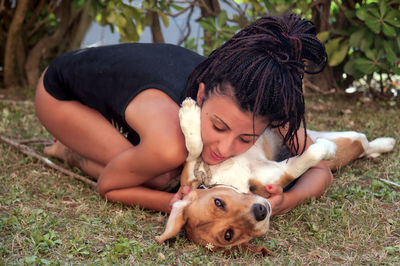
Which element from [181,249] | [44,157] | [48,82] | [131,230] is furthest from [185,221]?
[44,157]

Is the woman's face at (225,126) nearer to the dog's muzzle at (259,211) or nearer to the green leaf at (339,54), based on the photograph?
the dog's muzzle at (259,211)

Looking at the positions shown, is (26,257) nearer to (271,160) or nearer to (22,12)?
(271,160)

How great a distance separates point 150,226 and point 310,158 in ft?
2.74

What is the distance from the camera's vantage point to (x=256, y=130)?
2260mm

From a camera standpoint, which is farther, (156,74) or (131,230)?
(156,74)

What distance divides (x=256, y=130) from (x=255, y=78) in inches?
9.5

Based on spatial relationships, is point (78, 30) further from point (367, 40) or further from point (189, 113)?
point (189, 113)

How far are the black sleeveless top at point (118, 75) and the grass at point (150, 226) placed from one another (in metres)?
0.52

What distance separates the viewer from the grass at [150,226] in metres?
2.14

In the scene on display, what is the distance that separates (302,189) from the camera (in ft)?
8.70

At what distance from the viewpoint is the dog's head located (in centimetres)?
208

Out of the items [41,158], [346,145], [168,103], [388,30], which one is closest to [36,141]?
[41,158]

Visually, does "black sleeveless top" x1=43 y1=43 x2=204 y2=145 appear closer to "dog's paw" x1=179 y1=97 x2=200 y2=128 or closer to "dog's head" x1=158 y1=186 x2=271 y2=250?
"dog's paw" x1=179 y1=97 x2=200 y2=128

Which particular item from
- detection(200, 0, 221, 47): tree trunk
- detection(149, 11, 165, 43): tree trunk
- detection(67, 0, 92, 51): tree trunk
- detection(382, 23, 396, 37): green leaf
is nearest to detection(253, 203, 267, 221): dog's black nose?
detection(382, 23, 396, 37): green leaf
